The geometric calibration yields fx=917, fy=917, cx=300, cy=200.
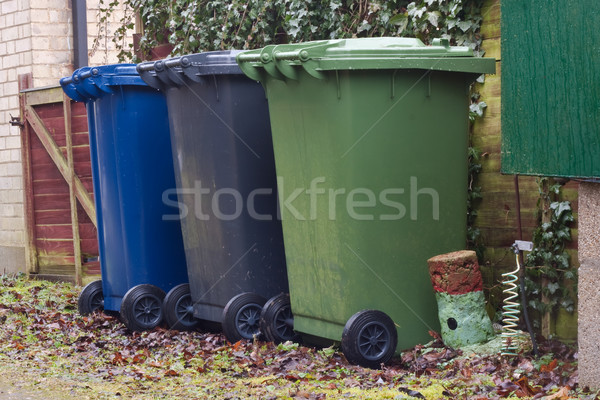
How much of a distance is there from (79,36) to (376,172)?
6876mm

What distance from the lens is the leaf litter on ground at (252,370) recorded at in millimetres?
4035

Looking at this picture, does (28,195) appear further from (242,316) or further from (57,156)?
(242,316)

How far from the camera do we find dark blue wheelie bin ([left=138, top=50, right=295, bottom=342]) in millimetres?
5312

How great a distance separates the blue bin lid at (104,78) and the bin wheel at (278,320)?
185 cm

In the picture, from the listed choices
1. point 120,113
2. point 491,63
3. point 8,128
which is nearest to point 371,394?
point 491,63

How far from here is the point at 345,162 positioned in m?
4.63

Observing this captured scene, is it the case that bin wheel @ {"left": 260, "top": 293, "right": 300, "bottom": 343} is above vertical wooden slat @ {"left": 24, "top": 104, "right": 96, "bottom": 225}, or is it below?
below

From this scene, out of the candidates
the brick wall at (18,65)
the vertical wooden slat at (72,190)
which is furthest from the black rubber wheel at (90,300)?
the brick wall at (18,65)

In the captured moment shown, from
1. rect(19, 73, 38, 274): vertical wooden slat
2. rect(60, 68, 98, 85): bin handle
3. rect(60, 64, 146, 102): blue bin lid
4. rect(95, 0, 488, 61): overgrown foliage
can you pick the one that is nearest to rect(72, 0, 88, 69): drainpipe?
rect(19, 73, 38, 274): vertical wooden slat

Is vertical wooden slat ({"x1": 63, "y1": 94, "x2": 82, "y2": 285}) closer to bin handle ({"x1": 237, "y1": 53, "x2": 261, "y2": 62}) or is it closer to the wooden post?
bin handle ({"x1": 237, "y1": 53, "x2": 261, "y2": 62})

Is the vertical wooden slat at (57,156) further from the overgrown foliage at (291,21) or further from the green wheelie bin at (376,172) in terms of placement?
the green wheelie bin at (376,172)

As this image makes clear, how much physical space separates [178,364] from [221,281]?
27.3 inches

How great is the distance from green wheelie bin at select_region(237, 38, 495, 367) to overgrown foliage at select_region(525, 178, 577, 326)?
408mm

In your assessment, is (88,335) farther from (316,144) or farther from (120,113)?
(316,144)
